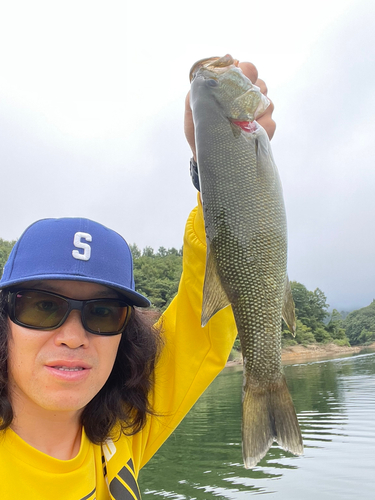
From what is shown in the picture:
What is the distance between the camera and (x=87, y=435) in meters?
2.10

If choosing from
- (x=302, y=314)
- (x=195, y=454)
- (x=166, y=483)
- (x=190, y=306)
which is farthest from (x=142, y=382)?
(x=302, y=314)

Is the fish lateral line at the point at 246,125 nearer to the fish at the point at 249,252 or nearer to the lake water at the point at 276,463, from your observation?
the fish at the point at 249,252

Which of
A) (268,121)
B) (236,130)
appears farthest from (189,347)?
(268,121)

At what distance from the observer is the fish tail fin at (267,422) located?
1735 mm

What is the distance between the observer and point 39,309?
5.95ft

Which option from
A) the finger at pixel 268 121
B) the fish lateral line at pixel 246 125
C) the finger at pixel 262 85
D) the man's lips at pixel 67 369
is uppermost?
the finger at pixel 262 85

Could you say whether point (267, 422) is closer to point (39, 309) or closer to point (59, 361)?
point (59, 361)

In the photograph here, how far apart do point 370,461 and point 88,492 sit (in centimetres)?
702

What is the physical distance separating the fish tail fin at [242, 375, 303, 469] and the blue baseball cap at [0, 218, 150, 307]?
2.49 feet

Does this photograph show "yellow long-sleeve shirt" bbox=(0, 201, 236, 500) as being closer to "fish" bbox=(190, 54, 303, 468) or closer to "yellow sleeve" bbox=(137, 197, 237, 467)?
"yellow sleeve" bbox=(137, 197, 237, 467)

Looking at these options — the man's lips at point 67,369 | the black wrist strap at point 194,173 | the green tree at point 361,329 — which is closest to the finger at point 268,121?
the black wrist strap at point 194,173

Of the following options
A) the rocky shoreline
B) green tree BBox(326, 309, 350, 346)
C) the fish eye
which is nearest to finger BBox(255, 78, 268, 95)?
the fish eye

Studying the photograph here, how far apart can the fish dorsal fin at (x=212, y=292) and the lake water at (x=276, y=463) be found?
548 cm

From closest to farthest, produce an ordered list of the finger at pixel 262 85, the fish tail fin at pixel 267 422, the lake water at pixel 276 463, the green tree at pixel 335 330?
the fish tail fin at pixel 267 422, the finger at pixel 262 85, the lake water at pixel 276 463, the green tree at pixel 335 330
